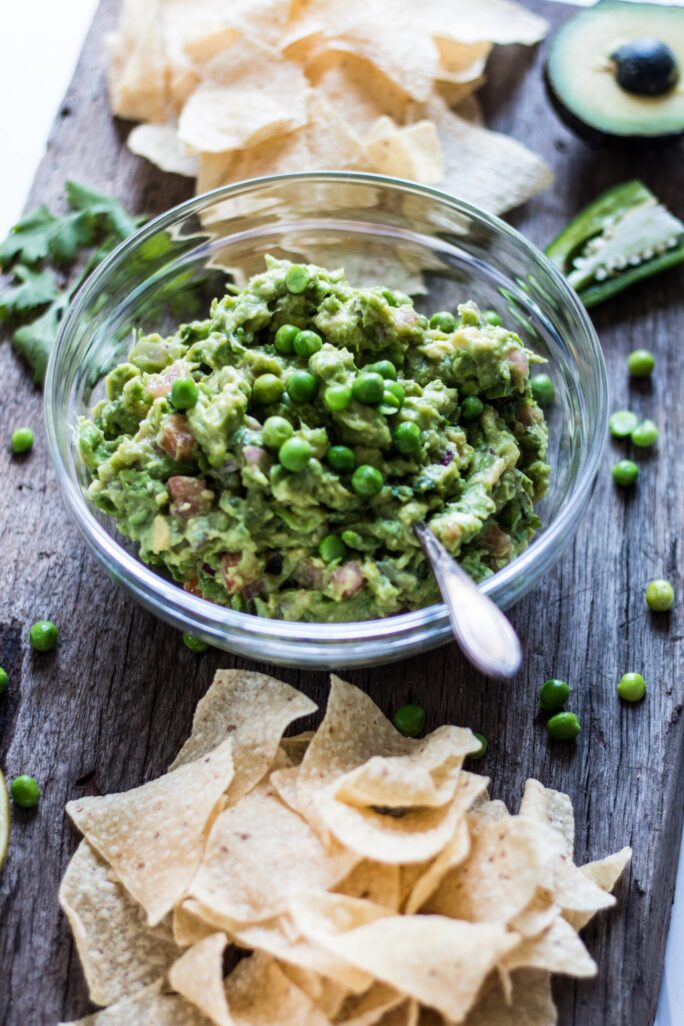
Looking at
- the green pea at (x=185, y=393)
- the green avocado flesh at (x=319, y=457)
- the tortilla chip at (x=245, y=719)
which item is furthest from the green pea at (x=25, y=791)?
the green pea at (x=185, y=393)

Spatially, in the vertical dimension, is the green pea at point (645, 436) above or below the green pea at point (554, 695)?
above

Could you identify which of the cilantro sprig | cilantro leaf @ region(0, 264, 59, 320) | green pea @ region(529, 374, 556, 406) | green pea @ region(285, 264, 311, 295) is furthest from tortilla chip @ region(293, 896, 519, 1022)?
cilantro leaf @ region(0, 264, 59, 320)

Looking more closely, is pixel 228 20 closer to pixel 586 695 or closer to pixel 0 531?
pixel 0 531

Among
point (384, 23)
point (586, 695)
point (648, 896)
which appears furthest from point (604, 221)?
point (648, 896)

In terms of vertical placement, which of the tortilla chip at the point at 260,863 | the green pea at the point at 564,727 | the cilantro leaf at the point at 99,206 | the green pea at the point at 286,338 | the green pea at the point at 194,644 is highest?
the cilantro leaf at the point at 99,206

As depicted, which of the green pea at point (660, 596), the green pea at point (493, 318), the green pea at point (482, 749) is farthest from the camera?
the green pea at point (493, 318)

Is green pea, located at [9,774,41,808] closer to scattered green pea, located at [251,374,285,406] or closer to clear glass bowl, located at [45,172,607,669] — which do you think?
clear glass bowl, located at [45,172,607,669]

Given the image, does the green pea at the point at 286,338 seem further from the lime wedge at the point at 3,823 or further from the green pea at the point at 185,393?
the lime wedge at the point at 3,823

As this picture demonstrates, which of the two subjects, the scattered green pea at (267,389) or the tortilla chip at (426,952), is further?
the scattered green pea at (267,389)

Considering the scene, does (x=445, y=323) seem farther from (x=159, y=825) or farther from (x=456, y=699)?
(x=159, y=825)
